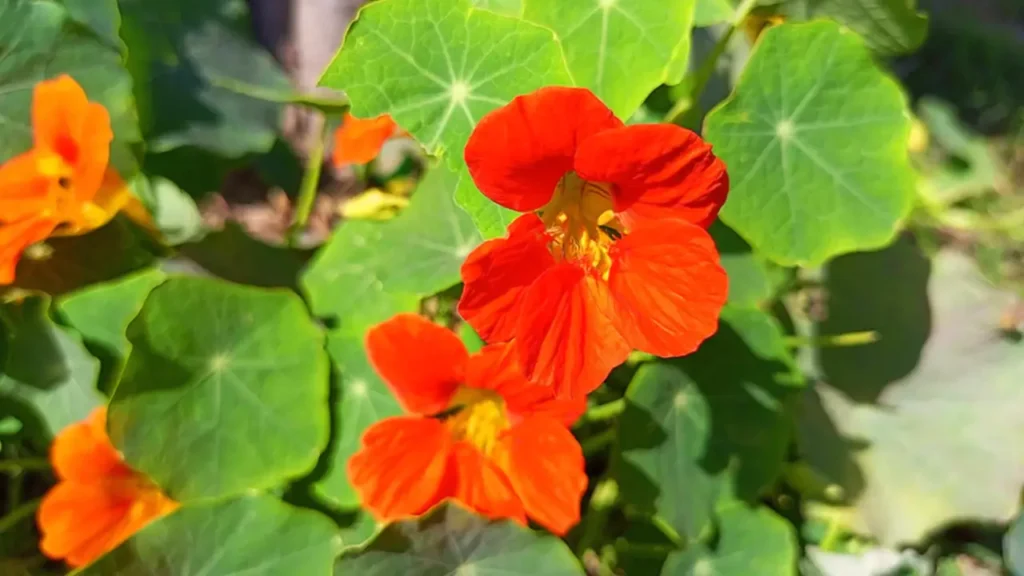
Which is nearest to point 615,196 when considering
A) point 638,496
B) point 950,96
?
point 638,496

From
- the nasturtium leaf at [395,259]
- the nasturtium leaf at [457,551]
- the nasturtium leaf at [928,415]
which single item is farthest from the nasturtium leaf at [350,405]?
the nasturtium leaf at [928,415]

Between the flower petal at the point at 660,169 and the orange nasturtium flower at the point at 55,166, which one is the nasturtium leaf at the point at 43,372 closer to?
the orange nasturtium flower at the point at 55,166

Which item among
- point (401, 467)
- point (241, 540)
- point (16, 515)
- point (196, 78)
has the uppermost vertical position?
point (196, 78)

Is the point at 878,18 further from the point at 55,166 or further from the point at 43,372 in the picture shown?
the point at 43,372

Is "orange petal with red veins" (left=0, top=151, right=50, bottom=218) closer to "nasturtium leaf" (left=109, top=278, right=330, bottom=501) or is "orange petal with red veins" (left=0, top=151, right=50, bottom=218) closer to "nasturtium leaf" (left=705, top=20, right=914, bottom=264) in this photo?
"nasturtium leaf" (left=109, top=278, right=330, bottom=501)

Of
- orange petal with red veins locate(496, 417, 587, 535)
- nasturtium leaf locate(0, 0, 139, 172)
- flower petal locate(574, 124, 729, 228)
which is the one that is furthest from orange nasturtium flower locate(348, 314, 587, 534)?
nasturtium leaf locate(0, 0, 139, 172)

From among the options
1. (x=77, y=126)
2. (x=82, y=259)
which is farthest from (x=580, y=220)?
(x=82, y=259)
